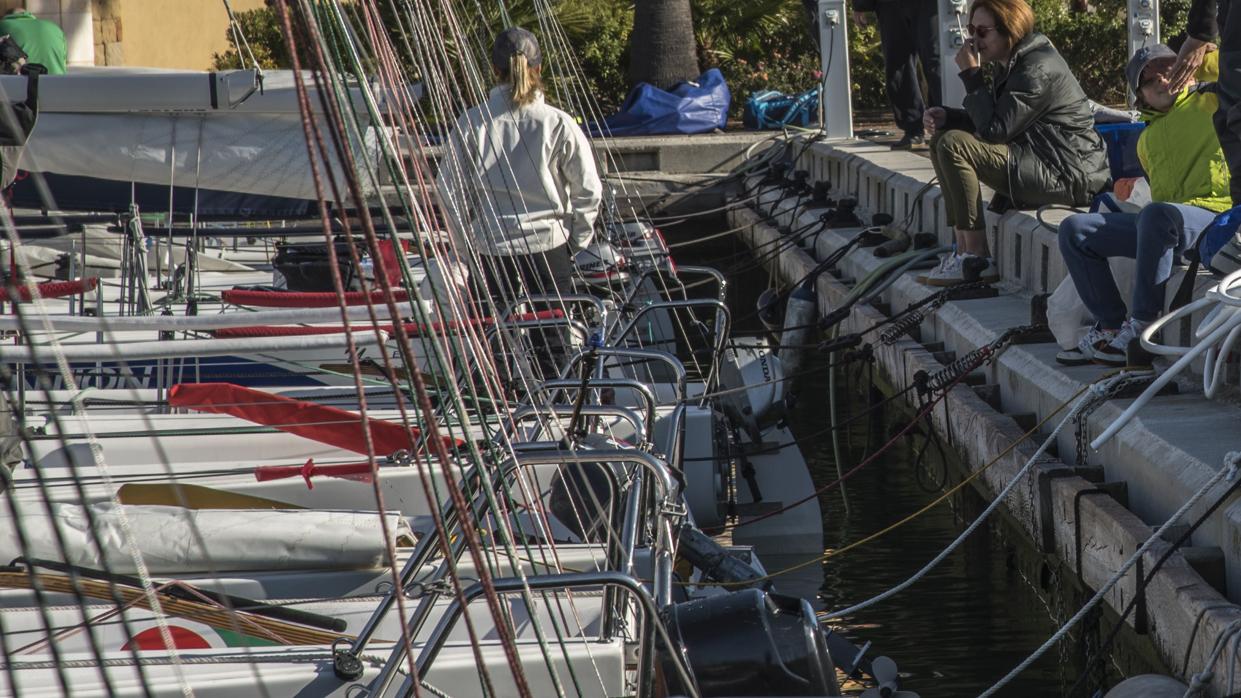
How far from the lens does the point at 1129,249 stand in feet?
19.5

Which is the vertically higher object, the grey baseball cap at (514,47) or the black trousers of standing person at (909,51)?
the grey baseball cap at (514,47)

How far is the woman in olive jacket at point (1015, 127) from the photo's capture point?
25.8ft

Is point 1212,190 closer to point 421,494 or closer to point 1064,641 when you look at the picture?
point 1064,641

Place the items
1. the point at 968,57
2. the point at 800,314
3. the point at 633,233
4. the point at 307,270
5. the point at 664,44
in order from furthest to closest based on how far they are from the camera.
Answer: the point at 664,44 < the point at 633,233 < the point at 800,314 < the point at 307,270 < the point at 968,57

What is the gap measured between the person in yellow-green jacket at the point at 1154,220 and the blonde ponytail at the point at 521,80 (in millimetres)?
2145

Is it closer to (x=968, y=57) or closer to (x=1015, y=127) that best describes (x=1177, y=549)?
(x=1015, y=127)

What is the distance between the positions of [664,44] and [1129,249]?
14702 millimetres

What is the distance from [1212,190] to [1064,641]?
1722 millimetres

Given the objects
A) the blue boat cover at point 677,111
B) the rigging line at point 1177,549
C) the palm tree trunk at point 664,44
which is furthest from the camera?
the palm tree trunk at point 664,44

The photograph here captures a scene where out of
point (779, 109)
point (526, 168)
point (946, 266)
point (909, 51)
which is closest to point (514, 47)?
point (526, 168)

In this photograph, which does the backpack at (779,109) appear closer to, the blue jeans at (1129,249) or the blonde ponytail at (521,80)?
the blonde ponytail at (521,80)

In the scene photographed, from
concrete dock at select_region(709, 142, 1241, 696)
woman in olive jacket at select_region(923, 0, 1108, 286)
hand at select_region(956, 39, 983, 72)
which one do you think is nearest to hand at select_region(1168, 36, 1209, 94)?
concrete dock at select_region(709, 142, 1241, 696)

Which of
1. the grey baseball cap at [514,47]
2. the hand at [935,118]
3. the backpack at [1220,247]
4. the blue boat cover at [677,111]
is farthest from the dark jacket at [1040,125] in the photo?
the blue boat cover at [677,111]

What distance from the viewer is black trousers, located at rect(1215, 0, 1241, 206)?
5340mm
